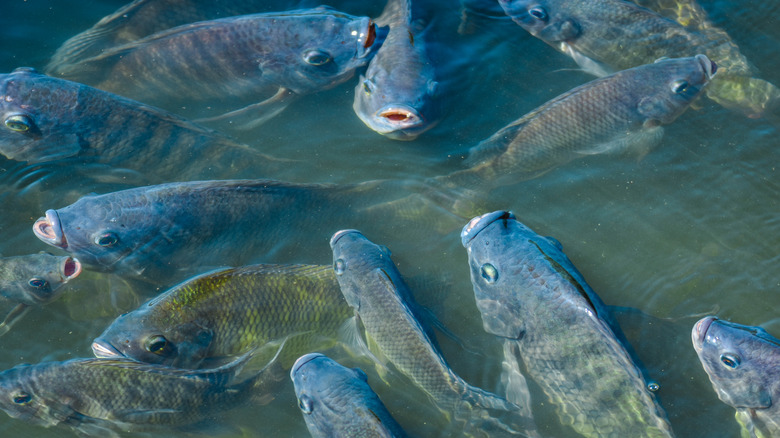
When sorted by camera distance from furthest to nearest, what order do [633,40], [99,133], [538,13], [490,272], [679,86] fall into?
→ [538,13]
[633,40]
[679,86]
[99,133]
[490,272]

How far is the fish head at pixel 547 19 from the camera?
223 inches

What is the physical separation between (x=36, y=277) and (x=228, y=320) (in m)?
1.73

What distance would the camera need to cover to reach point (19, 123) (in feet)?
15.5

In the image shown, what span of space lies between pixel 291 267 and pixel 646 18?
4.30 metres

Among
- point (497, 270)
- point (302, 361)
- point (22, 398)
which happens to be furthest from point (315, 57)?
point (22, 398)

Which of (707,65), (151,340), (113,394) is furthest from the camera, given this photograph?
(707,65)

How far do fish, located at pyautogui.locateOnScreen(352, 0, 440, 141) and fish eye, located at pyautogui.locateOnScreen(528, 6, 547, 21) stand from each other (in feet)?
4.09

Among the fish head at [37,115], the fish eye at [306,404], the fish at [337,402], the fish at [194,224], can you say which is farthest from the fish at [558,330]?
the fish head at [37,115]

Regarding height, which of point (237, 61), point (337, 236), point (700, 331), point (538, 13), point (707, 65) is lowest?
point (700, 331)

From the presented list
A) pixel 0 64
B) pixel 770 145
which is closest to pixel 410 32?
pixel 770 145

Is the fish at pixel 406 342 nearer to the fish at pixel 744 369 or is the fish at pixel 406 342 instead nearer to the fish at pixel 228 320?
the fish at pixel 228 320

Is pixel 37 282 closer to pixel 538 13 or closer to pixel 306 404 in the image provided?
pixel 306 404

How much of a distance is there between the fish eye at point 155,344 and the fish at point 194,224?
848 millimetres

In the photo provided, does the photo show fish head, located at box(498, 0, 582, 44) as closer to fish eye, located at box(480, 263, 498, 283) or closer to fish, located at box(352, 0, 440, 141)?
fish, located at box(352, 0, 440, 141)
